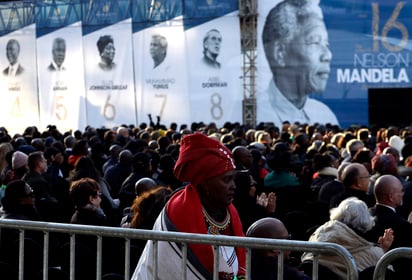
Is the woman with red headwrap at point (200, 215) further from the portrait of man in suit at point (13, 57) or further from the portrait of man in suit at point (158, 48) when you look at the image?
the portrait of man in suit at point (13, 57)

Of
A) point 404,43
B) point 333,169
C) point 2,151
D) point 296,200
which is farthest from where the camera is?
point 404,43

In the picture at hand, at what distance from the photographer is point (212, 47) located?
3294 centimetres

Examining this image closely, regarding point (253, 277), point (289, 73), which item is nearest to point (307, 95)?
point (289, 73)

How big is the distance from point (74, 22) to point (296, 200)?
25965 mm

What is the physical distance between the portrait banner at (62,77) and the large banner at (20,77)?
1.43ft

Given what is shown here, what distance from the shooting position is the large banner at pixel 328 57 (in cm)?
3111

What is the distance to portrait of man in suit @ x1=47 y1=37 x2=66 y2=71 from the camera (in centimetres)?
3638

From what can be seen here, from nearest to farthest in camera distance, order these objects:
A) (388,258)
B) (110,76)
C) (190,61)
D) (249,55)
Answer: (388,258)
(249,55)
(190,61)
(110,76)

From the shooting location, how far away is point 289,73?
105ft

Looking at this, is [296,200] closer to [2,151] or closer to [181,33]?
[2,151]

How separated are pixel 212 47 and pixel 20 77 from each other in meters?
8.48

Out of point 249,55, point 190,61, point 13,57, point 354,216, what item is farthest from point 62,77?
point 354,216

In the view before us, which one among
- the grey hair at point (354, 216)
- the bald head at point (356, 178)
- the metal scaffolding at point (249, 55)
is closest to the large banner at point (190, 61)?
the metal scaffolding at point (249, 55)

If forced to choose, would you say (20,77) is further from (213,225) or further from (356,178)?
(213,225)
